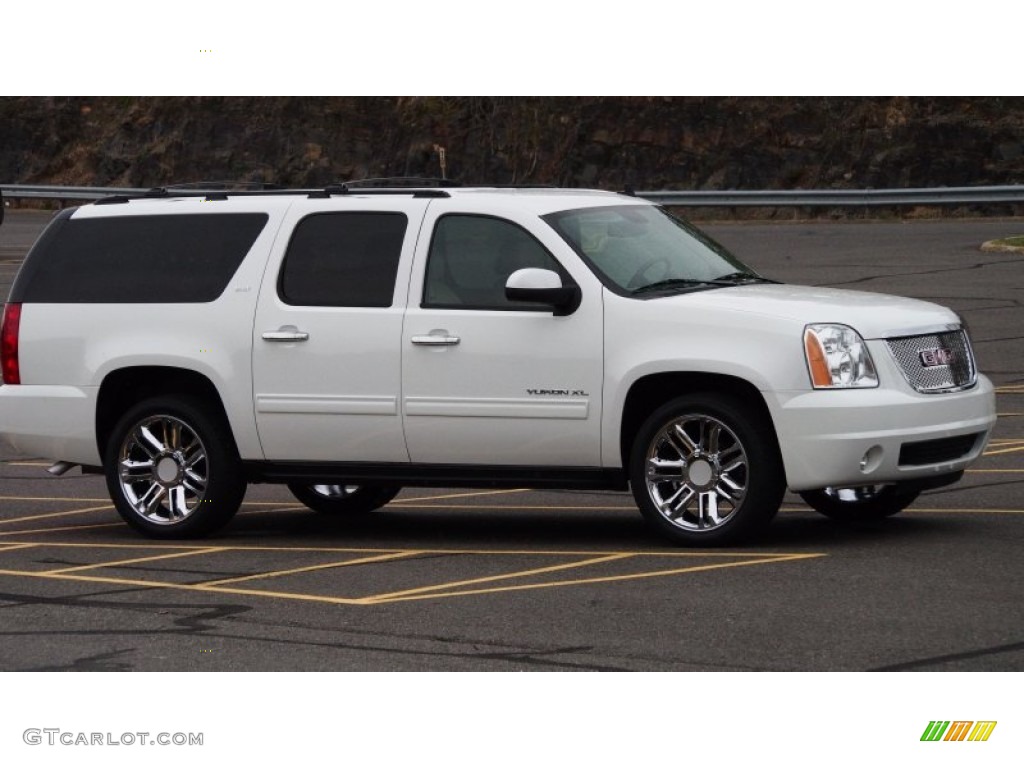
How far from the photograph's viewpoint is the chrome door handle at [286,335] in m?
11.2

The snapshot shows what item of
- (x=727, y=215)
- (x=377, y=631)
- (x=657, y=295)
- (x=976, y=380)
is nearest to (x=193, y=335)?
(x=657, y=295)

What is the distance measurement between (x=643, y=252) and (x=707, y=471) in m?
1.43

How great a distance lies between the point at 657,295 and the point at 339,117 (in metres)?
31.2

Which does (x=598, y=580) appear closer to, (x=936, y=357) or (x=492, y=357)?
(x=492, y=357)

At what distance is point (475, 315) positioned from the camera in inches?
427

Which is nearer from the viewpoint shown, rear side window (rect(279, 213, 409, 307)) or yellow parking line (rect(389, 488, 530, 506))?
rear side window (rect(279, 213, 409, 307))

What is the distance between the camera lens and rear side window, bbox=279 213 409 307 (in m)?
11.2

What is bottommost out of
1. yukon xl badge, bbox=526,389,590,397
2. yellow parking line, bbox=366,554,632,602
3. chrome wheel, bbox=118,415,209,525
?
yellow parking line, bbox=366,554,632,602

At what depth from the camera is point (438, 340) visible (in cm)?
1085

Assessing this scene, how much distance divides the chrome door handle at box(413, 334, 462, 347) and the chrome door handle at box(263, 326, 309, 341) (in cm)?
72

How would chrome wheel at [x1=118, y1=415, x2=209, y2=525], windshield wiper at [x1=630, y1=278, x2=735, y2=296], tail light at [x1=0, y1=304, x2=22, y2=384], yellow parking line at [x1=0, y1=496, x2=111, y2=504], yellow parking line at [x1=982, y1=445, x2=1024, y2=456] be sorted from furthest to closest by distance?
yellow parking line at [x1=982, y1=445, x2=1024, y2=456] → yellow parking line at [x1=0, y1=496, x2=111, y2=504] → tail light at [x1=0, y1=304, x2=22, y2=384] → chrome wheel at [x1=118, y1=415, x2=209, y2=525] → windshield wiper at [x1=630, y1=278, x2=735, y2=296]

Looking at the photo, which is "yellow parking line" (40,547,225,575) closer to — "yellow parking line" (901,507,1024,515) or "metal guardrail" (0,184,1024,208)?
"yellow parking line" (901,507,1024,515)

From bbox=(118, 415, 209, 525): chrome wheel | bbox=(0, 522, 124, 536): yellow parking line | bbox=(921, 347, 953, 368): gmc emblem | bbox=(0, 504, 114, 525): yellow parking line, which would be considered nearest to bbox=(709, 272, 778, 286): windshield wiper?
bbox=(921, 347, 953, 368): gmc emblem

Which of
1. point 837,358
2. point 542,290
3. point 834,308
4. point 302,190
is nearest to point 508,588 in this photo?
point 542,290
